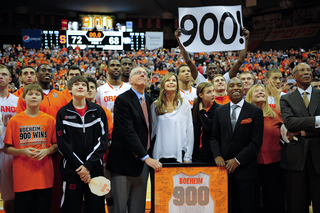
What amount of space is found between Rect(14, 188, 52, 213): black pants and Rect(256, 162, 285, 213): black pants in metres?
2.53

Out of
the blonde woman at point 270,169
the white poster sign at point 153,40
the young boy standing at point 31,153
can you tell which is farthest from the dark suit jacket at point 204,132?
the white poster sign at point 153,40

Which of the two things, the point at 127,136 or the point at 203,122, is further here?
the point at 203,122

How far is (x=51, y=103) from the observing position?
3859 mm

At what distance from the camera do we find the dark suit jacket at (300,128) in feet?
9.96

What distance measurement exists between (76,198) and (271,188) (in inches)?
90.3

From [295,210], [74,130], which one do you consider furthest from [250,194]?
[74,130]

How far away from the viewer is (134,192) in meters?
3.13

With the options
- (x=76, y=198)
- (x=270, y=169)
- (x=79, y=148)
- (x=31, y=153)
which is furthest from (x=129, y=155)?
(x=270, y=169)

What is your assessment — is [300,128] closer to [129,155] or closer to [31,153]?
[129,155]

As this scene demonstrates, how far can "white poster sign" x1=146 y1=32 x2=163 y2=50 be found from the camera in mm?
30281

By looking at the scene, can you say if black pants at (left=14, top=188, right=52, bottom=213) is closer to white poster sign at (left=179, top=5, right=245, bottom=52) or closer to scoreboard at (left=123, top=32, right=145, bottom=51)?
white poster sign at (left=179, top=5, right=245, bottom=52)

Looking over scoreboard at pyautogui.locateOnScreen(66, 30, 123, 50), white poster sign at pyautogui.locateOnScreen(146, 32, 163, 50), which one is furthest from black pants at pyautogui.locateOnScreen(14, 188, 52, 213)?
white poster sign at pyautogui.locateOnScreen(146, 32, 163, 50)

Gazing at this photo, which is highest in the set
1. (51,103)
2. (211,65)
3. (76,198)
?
(211,65)

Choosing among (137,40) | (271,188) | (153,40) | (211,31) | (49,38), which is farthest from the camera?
(137,40)
